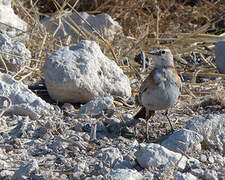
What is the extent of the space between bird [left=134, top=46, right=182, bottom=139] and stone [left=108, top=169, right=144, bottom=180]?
43.3 inches

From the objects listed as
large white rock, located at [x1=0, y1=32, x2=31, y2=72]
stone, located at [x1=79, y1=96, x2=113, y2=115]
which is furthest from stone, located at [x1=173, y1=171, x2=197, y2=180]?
large white rock, located at [x1=0, y1=32, x2=31, y2=72]

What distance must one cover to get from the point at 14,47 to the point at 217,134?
9.52ft

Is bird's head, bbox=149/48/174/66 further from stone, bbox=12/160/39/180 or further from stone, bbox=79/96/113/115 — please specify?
stone, bbox=12/160/39/180

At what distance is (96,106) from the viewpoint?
514cm

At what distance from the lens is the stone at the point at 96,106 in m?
5.12

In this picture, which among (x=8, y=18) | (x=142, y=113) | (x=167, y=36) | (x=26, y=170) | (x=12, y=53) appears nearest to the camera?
(x=26, y=170)

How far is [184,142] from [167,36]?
15.0 ft

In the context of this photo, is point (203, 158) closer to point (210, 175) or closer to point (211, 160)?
point (211, 160)

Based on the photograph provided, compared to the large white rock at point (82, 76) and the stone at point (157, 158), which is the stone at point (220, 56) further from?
the stone at point (157, 158)

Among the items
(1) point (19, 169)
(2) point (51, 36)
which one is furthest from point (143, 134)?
(2) point (51, 36)

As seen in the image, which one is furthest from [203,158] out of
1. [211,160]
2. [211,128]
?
[211,128]

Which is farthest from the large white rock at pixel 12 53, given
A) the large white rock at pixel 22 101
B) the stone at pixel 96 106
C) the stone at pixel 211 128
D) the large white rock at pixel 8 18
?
the stone at pixel 211 128

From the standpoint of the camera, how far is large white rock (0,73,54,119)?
497cm

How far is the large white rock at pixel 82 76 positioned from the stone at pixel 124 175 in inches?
80.4
